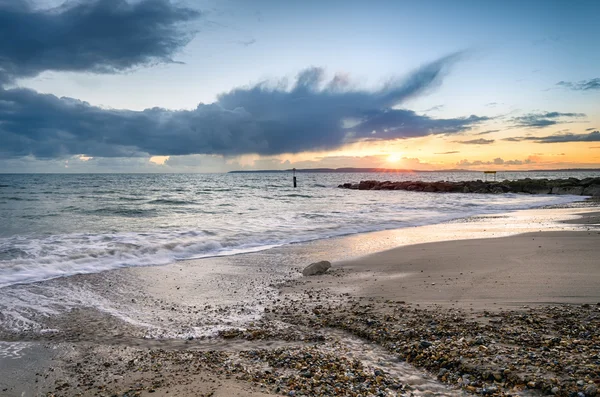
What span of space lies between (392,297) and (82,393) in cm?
443

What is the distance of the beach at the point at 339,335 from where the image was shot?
3.43m

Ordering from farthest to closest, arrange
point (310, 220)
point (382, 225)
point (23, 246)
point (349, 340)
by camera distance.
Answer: point (310, 220) < point (382, 225) < point (23, 246) < point (349, 340)

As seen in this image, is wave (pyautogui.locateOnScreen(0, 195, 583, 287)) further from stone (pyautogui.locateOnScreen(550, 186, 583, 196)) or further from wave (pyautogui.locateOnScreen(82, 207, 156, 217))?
stone (pyautogui.locateOnScreen(550, 186, 583, 196))

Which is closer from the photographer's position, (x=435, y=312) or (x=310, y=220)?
(x=435, y=312)

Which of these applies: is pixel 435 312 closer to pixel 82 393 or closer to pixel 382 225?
pixel 82 393

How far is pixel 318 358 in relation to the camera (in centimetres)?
392

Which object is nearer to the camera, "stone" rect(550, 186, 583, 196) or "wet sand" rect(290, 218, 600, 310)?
"wet sand" rect(290, 218, 600, 310)

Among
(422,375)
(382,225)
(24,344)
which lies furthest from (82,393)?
(382,225)

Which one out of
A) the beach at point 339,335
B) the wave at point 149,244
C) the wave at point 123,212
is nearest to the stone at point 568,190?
the wave at point 149,244

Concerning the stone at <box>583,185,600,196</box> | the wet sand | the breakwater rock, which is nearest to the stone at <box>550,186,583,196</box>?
the breakwater rock

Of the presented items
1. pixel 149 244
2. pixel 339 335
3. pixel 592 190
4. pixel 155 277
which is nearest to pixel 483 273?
pixel 339 335

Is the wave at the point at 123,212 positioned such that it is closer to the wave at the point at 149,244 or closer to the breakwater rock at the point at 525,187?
the wave at the point at 149,244

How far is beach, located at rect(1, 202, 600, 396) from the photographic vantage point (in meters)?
3.43

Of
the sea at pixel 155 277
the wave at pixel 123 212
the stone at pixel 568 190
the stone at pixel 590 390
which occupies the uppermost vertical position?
the stone at pixel 568 190
